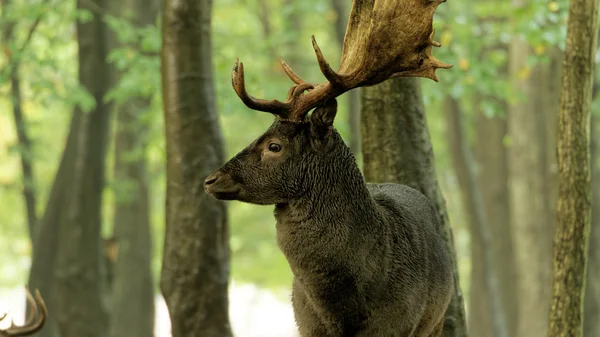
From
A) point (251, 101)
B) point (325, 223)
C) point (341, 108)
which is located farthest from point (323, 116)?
point (341, 108)

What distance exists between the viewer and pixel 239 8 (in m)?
27.7

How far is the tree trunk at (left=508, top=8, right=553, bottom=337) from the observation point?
17531 mm

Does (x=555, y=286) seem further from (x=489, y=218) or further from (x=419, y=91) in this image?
(x=489, y=218)

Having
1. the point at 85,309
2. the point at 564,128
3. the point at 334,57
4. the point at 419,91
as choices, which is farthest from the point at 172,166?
the point at 334,57

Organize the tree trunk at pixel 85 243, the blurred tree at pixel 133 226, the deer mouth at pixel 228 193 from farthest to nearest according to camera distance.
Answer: the blurred tree at pixel 133 226 → the tree trunk at pixel 85 243 → the deer mouth at pixel 228 193

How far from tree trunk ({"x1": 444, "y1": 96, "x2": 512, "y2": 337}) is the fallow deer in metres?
12.7

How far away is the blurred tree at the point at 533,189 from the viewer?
57.3ft

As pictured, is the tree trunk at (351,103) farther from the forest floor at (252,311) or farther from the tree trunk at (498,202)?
the forest floor at (252,311)

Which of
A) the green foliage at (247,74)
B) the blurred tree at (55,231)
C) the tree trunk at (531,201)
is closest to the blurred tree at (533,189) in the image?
the tree trunk at (531,201)

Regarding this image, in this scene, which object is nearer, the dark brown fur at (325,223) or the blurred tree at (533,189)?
the dark brown fur at (325,223)

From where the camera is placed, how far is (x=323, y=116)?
6551 mm

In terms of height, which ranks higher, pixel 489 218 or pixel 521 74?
pixel 521 74

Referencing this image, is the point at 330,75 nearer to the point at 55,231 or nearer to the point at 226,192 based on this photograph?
the point at 226,192

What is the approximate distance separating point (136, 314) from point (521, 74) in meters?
8.39
